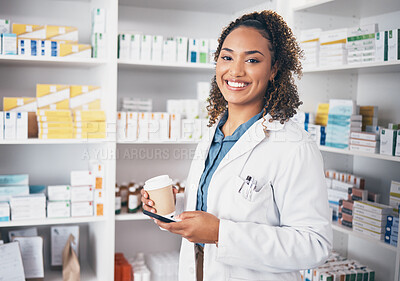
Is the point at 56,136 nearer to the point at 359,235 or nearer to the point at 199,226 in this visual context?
the point at 199,226

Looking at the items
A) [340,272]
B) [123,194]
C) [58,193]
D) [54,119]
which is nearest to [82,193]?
[58,193]

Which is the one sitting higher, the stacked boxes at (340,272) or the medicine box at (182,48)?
the medicine box at (182,48)

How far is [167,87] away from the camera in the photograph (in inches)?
128

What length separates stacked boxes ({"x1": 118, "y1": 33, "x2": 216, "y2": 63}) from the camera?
2662mm

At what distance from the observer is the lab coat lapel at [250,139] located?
146 cm

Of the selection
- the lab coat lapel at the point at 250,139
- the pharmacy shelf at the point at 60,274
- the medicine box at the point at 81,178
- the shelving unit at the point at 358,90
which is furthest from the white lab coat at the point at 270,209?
the pharmacy shelf at the point at 60,274

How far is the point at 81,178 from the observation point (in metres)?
2.63

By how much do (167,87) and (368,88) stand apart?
1497 mm

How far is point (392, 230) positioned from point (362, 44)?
107 centimetres

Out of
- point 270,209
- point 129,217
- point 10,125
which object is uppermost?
point 10,125

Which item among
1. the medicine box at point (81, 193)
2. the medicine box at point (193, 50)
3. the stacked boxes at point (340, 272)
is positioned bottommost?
the stacked boxes at point (340, 272)

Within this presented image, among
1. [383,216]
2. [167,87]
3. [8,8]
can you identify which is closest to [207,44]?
[167,87]

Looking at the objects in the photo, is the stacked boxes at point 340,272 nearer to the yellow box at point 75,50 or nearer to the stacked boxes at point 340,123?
the stacked boxes at point 340,123

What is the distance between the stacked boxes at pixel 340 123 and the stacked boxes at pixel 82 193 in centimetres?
157
